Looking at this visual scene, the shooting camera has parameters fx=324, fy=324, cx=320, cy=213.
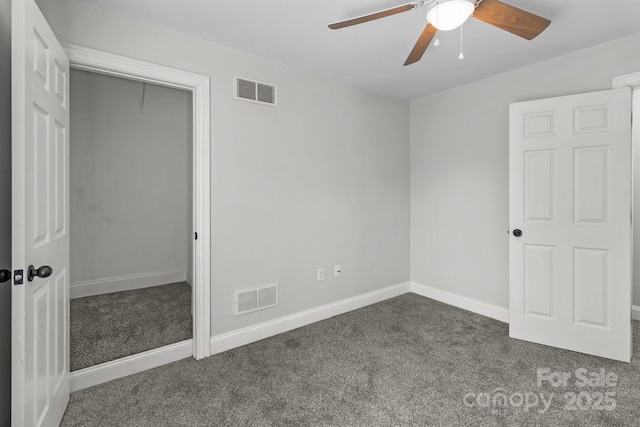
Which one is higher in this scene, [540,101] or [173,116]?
[173,116]

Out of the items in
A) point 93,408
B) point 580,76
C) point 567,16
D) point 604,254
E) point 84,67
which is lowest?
point 93,408

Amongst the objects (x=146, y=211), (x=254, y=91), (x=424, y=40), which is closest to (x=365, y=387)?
(x=424, y=40)

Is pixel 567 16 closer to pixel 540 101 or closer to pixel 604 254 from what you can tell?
pixel 540 101

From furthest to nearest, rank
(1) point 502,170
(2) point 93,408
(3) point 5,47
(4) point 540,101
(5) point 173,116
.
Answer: (5) point 173,116, (1) point 502,170, (4) point 540,101, (2) point 93,408, (3) point 5,47

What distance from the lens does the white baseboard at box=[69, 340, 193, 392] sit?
212 centimetres

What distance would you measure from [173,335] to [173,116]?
111 inches

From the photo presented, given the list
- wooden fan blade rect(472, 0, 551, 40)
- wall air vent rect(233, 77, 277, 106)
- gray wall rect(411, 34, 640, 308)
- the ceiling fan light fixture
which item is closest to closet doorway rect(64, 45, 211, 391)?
wall air vent rect(233, 77, 277, 106)

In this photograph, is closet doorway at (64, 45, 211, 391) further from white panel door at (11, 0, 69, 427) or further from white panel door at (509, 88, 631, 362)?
white panel door at (509, 88, 631, 362)

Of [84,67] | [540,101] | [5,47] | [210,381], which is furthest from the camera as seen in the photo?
[540,101]

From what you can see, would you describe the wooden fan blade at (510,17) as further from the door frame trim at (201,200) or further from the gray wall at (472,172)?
the door frame trim at (201,200)

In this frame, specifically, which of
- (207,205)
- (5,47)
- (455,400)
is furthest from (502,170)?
(5,47)

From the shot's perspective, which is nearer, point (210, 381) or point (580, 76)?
point (210, 381)

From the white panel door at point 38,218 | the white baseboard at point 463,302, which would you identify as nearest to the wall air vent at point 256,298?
the white panel door at point 38,218

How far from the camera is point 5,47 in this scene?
1.55m
